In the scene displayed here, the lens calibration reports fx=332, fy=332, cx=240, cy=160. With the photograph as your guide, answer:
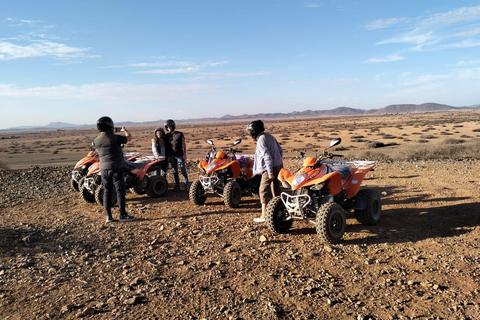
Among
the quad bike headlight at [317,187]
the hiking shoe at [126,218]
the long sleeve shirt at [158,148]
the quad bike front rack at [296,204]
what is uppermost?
the long sleeve shirt at [158,148]

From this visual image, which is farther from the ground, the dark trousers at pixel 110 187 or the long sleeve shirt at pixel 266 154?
the long sleeve shirt at pixel 266 154

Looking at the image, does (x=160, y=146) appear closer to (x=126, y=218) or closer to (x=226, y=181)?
(x=226, y=181)

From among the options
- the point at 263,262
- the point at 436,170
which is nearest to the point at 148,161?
the point at 263,262

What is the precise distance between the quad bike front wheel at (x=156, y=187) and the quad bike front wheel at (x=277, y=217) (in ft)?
13.8

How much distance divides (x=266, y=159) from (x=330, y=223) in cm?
158

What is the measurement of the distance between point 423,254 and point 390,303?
156cm

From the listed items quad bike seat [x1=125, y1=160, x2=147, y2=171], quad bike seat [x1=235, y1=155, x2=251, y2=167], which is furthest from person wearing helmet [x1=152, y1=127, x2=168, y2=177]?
quad bike seat [x1=235, y1=155, x2=251, y2=167]

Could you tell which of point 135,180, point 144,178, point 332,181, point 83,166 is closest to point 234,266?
point 332,181

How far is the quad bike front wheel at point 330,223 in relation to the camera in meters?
4.96

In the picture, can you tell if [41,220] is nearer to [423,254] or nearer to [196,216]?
[196,216]

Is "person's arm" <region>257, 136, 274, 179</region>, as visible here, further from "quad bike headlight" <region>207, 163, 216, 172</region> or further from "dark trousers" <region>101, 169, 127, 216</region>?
"dark trousers" <region>101, 169, 127, 216</region>

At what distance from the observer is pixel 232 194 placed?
7461 millimetres

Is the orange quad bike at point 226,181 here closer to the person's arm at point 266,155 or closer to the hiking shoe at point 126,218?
the hiking shoe at point 126,218

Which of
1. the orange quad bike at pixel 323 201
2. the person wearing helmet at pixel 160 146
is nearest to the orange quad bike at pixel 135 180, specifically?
the person wearing helmet at pixel 160 146
